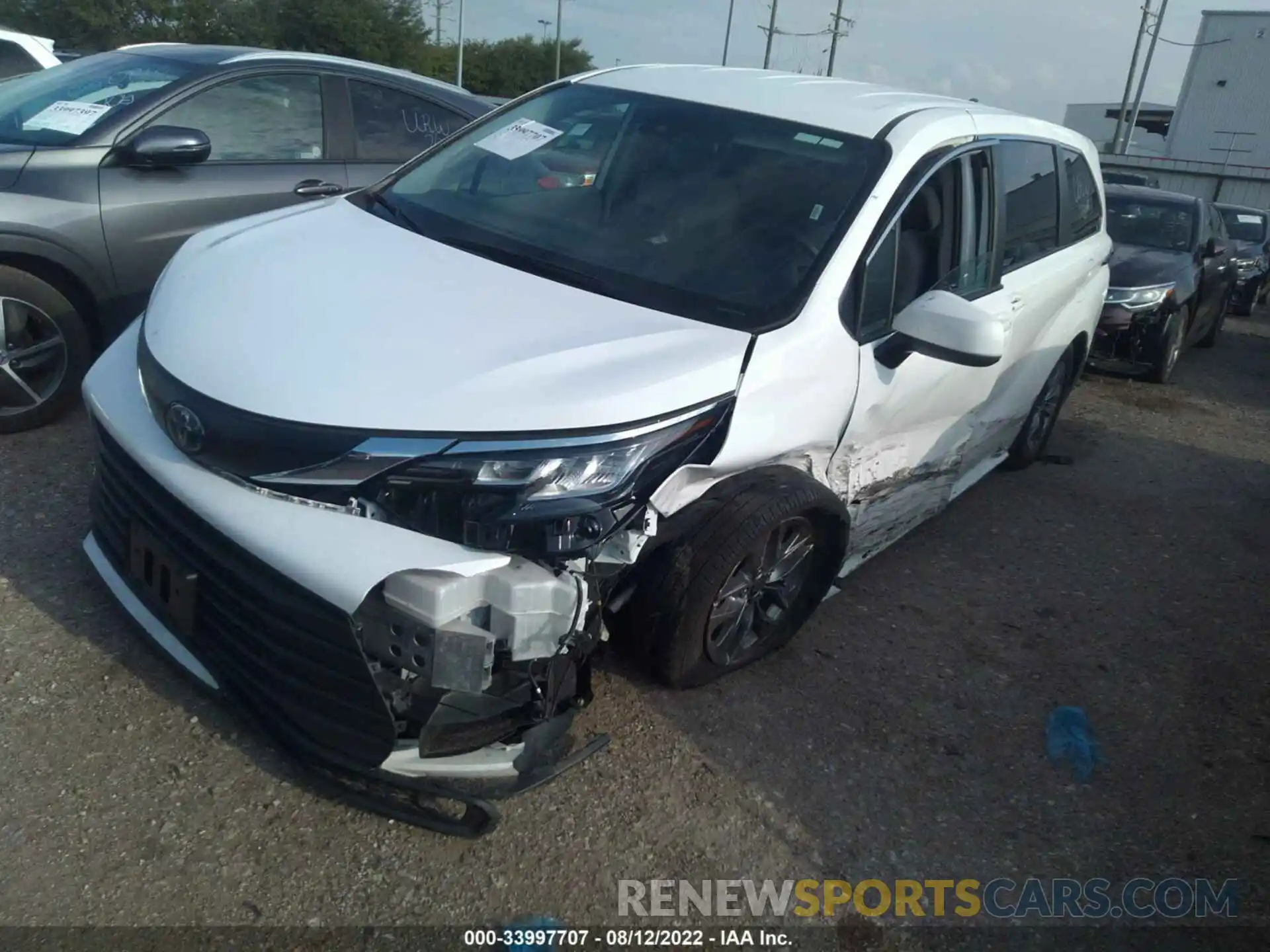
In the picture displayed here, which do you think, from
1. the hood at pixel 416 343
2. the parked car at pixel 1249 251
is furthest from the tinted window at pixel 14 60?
the parked car at pixel 1249 251

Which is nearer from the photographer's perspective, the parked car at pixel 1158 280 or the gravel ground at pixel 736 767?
the gravel ground at pixel 736 767

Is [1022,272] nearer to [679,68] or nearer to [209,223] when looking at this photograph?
[679,68]

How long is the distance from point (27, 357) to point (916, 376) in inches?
135

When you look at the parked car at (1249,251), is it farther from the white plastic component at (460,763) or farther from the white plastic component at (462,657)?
the white plastic component at (462,657)

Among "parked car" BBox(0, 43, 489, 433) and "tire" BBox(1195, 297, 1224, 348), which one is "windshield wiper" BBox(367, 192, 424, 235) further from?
"tire" BBox(1195, 297, 1224, 348)

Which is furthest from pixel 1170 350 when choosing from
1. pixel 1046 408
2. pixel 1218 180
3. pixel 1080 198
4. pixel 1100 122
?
pixel 1100 122

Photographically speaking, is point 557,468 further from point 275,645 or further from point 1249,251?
point 1249,251

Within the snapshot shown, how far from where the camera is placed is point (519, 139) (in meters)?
3.76

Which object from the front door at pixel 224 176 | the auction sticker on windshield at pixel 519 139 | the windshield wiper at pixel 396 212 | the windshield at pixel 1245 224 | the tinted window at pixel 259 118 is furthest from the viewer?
the windshield at pixel 1245 224

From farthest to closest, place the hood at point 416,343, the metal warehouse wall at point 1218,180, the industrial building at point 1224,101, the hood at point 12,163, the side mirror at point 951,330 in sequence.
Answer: the industrial building at point 1224,101 → the metal warehouse wall at point 1218,180 → the hood at point 12,163 → the side mirror at point 951,330 → the hood at point 416,343

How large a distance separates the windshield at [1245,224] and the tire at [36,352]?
1468cm

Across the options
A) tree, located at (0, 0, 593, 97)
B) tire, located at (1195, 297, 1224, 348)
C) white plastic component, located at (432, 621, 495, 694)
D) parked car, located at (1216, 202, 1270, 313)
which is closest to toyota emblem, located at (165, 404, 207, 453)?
white plastic component, located at (432, 621, 495, 694)

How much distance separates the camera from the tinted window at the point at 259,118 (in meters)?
4.52

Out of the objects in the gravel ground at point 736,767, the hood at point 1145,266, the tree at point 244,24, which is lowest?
the tree at point 244,24
